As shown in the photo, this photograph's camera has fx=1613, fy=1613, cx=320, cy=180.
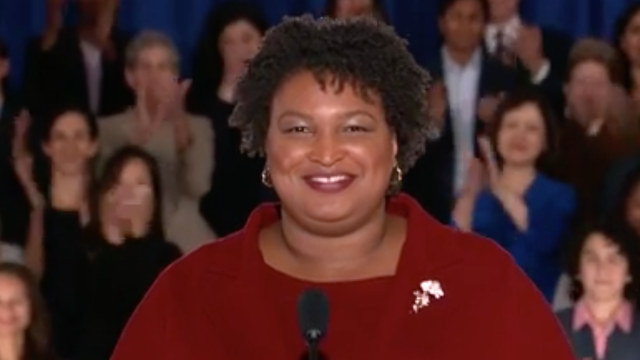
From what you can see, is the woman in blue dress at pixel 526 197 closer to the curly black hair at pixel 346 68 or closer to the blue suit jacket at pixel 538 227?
the blue suit jacket at pixel 538 227

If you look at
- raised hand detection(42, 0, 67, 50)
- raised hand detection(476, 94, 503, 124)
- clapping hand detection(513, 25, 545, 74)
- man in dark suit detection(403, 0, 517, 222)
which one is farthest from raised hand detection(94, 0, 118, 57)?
clapping hand detection(513, 25, 545, 74)

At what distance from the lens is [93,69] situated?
5094 millimetres

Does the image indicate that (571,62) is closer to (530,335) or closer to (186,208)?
(186,208)

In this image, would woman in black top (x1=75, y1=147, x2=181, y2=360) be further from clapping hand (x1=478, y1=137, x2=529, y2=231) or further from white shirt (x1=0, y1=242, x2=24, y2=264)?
clapping hand (x1=478, y1=137, x2=529, y2=231)

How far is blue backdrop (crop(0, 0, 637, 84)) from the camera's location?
18.1 feet

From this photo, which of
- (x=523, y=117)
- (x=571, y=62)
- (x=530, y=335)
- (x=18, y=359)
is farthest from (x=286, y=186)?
(x=571, y=62)

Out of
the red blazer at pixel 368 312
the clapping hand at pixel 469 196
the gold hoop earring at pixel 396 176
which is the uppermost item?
the gold hoop earring at pixel 396 176

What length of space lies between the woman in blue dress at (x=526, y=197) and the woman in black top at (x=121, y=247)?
2.94 feet

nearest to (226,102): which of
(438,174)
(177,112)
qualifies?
(177,112)

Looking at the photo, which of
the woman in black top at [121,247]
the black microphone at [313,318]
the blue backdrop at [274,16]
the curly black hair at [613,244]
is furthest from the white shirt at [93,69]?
the black microphone at [313,318]

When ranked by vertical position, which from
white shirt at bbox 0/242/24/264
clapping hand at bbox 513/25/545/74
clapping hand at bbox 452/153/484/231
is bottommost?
white shirt at bbox 0/242/24/264

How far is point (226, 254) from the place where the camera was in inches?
84.3

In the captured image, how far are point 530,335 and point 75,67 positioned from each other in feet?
10.6

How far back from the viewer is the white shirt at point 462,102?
4.73 metres
